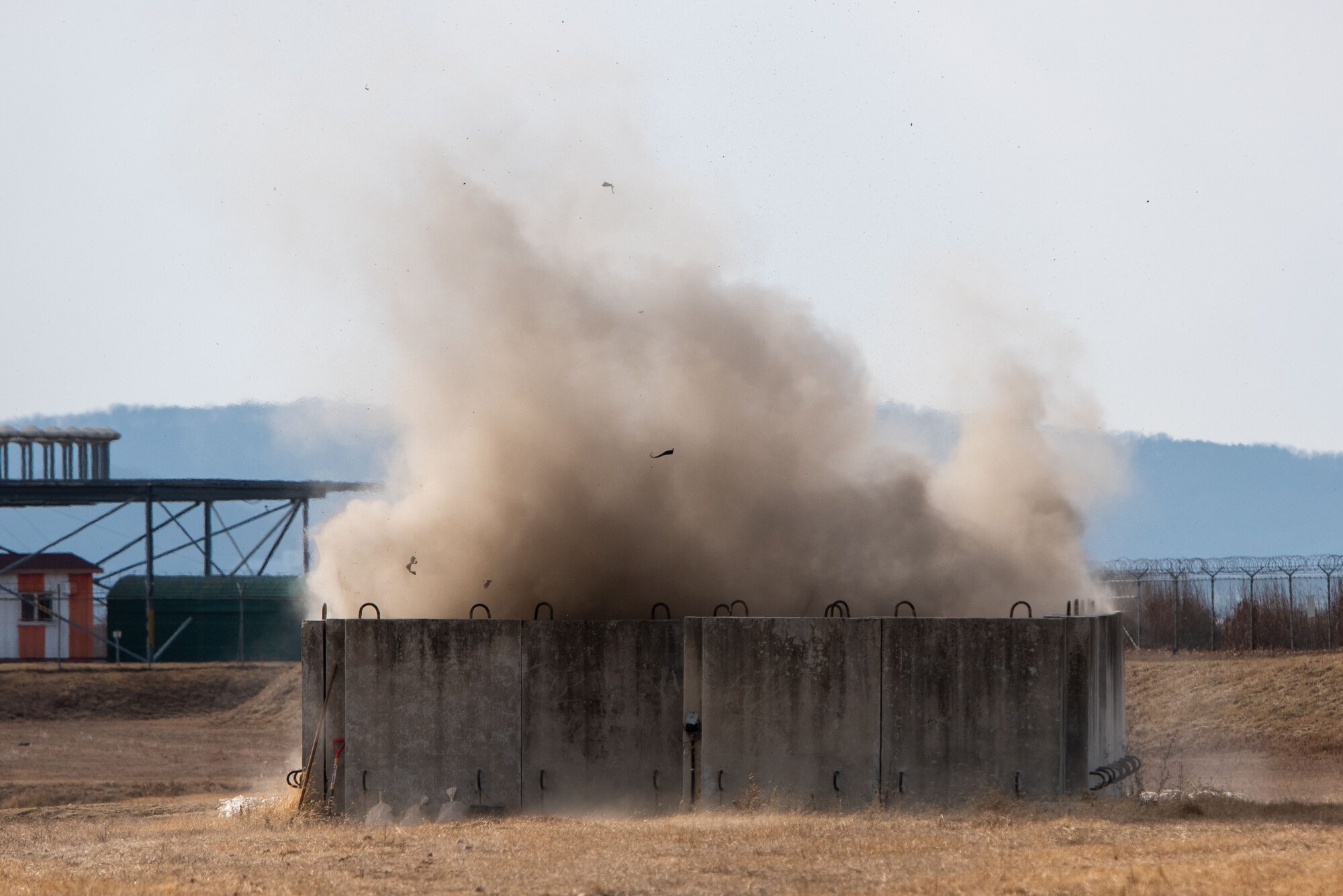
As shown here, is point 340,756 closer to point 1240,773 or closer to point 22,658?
point 1240,773

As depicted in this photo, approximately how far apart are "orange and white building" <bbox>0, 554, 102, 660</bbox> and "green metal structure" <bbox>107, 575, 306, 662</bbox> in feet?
4.92

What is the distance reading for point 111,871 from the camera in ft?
55.6

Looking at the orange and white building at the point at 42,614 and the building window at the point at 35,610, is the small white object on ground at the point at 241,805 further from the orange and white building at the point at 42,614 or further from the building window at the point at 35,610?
the building window at the point at 35,610

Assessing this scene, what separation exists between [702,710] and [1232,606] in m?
36.0

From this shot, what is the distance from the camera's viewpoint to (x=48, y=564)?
64562mm

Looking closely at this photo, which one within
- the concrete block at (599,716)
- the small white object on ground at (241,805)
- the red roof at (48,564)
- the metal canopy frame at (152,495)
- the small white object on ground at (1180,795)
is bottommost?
the small white object on ground at (241,805)

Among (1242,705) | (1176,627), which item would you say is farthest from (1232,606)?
(1242,705)

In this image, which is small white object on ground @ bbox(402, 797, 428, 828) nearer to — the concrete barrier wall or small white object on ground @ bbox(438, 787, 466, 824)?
the concrete barrier wall

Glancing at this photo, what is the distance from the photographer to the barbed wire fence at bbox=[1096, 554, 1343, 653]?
158 feet

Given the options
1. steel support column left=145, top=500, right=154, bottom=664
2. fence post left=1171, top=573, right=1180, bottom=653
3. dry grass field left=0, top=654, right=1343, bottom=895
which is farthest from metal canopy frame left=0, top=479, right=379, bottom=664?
fence post left=1171, top=573, right=1180, bottom=653

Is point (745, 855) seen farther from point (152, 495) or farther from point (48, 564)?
point (48, 564)

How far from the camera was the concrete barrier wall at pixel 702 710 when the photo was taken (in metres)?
20.4

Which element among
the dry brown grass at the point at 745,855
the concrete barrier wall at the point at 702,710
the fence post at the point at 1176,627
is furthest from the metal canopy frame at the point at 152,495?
the dry brown grass at the point at 745,855

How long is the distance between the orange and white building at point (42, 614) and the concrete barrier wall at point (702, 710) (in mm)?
39967
